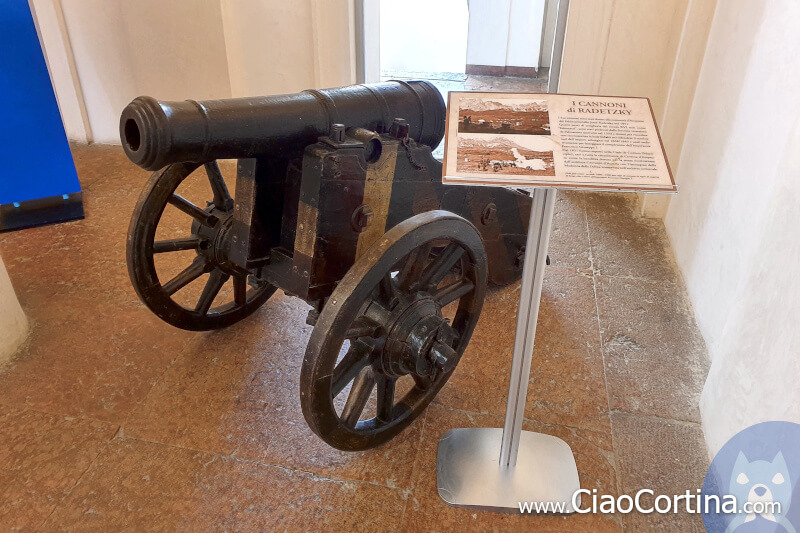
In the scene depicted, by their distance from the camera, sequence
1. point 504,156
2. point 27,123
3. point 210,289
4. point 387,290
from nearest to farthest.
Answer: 1. point 504,156
2. point 387,290
3. point 210,289
4. point 27,123

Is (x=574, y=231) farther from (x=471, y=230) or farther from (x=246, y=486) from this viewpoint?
(x=246, y=486)

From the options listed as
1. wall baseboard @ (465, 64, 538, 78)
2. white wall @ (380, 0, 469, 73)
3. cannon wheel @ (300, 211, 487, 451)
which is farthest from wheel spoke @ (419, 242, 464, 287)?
wall baseboard @ (465, 64, 538, 78)

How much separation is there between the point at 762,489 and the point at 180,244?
203 cm

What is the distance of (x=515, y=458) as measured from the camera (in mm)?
2020

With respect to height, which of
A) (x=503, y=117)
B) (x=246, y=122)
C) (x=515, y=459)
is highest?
(x=503, y=117)

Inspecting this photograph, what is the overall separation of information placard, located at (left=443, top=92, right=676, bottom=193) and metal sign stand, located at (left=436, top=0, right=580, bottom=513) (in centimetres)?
31

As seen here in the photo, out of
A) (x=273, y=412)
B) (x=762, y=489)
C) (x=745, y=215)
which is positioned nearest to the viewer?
(x=762, y=489)

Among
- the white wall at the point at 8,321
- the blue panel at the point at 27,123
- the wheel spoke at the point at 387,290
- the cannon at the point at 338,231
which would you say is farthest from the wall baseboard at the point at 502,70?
the wheel spoke at the point at 387,290

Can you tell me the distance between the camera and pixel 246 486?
2.03 meters

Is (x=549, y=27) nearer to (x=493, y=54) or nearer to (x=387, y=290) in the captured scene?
(x=493, y=54)

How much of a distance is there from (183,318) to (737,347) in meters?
1.93

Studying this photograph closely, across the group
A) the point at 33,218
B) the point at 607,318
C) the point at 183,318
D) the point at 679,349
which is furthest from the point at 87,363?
the point at 679,349

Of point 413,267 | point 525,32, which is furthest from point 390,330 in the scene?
point 525,32

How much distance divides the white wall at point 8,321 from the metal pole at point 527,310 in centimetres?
194
